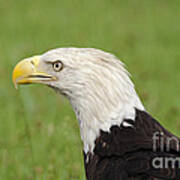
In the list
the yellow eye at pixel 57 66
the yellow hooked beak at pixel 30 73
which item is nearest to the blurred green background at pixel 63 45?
the yellow hooked beak at pixel 30 73

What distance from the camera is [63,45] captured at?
463 inches

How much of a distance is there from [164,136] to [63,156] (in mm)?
2120

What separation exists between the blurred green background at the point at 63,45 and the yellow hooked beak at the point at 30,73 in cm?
65

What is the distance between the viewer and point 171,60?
1121 cm

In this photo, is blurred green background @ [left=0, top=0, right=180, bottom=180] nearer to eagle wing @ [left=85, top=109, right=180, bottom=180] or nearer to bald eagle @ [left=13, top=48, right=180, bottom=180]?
bald eagle @ [left=13, top=48, right=180, bottom=180]

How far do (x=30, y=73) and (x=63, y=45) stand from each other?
7139mm

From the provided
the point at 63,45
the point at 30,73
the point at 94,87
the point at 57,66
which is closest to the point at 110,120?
the point at 94,87

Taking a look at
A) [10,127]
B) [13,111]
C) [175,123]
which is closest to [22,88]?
[13,111]

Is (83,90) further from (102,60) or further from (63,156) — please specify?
(63,156)

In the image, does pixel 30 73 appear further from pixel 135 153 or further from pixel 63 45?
pixel 63 45

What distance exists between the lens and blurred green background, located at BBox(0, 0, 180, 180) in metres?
6.02

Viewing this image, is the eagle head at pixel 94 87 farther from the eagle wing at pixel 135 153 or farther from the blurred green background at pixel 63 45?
the blurred green background at pixel 63 45

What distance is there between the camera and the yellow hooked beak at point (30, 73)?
4.65m

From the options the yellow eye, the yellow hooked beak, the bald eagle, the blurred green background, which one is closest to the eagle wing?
the bald eagle
